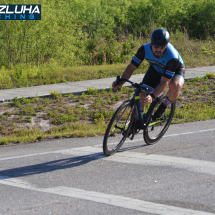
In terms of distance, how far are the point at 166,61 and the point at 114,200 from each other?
8.39 ft

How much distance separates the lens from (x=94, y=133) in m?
7.37

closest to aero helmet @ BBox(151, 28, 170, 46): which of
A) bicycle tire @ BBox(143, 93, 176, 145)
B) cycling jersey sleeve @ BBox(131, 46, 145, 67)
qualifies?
cycling jersey sleeve @ BBox(131, 46, 145, 67)

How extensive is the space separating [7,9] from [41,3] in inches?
64.8

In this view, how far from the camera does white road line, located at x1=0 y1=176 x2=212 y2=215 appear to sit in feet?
12.4

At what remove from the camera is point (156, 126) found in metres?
6.60

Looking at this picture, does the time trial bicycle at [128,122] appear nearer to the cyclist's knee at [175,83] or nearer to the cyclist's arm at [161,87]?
the cyclist's arm at [161,87]

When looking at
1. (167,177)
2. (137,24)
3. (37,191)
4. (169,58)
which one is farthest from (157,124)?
(137,24)

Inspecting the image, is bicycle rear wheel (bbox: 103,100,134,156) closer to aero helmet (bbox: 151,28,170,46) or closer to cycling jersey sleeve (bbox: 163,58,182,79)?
cycling jersey sleeve (bbox: 163,58,182,79)

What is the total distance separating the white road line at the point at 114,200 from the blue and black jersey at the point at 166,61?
7.53ft

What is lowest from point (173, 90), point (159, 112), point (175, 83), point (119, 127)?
point (119, 127)

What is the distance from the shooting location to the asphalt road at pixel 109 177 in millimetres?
3955

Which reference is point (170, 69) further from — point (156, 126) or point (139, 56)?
point (156, 126)

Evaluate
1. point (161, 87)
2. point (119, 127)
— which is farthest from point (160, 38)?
point (119, 127)
